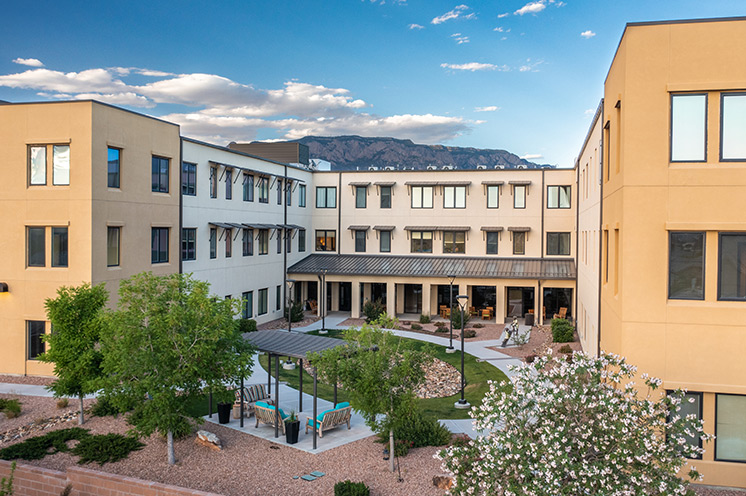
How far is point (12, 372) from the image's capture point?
22375 mm

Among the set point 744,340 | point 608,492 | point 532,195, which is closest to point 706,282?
point 744,340

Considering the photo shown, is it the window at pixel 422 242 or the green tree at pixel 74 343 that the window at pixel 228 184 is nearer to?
the green tree at pixel 74 343

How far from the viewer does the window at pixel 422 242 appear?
40.5 metres

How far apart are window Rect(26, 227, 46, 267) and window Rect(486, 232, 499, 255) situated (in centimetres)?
2750

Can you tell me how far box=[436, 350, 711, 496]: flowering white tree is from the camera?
9023 mm

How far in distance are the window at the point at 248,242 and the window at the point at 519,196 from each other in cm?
1814

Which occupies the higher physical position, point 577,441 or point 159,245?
point 159,245

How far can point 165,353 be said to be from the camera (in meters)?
13.5

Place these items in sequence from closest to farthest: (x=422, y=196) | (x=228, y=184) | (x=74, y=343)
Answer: (x=74, y=343), (x=228, y=184), (x=422, y=196)

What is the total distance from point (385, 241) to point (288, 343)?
79.1ft

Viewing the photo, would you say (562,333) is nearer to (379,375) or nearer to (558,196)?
(558,196)

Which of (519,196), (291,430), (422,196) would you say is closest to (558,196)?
(519,196)

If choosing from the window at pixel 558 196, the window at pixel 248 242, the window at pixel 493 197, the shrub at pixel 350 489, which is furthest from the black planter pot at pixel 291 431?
the window at pixel 558 196

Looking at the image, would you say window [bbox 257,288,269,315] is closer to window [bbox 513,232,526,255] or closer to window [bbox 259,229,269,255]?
window [bbox 259,229,269,255]
